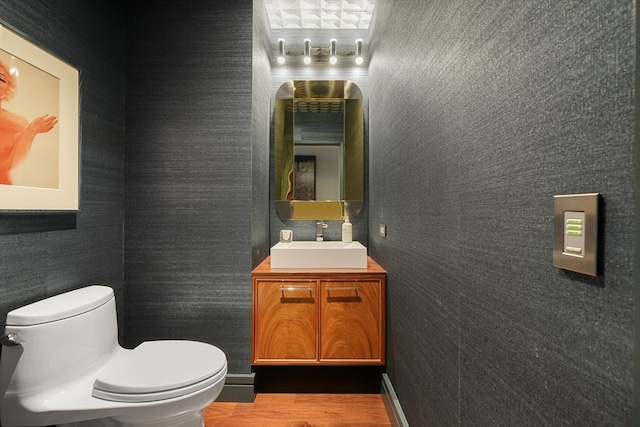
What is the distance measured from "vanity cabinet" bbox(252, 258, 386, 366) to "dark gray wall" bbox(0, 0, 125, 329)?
899mm

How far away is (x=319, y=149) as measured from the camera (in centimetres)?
273

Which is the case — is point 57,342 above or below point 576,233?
below

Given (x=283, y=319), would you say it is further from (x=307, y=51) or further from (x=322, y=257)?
(x=307, y=51)

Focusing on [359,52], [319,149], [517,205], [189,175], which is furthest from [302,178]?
[517,205]

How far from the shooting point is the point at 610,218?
0.48 meters

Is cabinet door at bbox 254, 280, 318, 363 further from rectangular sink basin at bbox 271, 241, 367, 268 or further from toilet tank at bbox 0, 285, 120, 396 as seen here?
toilet tank at bbox 0, 285, 120, 396

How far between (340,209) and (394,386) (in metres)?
1.35

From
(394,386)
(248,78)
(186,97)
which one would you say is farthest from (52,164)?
(394,386)

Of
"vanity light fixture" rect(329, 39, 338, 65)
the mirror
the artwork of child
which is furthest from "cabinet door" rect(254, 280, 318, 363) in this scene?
"vanity light fixture" rect(329, 39, 338, 65)

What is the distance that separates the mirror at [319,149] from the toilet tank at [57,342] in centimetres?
148

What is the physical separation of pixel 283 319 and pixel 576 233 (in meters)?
1.78

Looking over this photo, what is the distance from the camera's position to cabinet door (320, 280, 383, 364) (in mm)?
2084

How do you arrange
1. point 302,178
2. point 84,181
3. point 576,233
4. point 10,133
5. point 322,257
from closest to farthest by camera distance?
point 576,233 → point 10,133 → point 84,181 → point 322,257 → point 302,178

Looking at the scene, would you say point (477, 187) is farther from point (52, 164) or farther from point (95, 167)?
point (95, 167)
